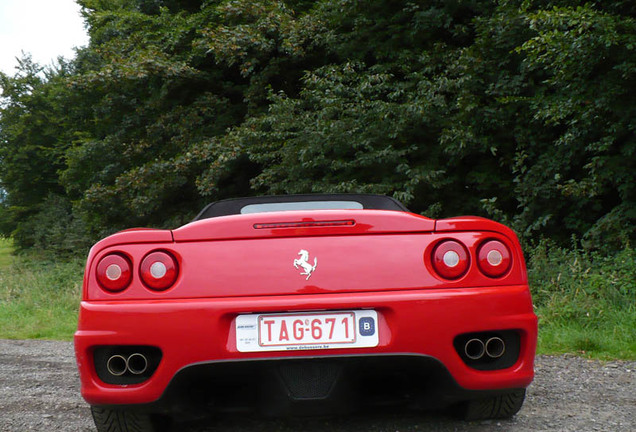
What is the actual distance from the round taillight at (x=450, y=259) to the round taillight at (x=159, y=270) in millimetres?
1059

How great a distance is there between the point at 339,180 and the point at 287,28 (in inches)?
191

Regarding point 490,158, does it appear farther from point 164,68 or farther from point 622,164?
point 164,68

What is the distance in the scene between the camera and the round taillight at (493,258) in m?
2.65

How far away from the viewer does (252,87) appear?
53.4ft

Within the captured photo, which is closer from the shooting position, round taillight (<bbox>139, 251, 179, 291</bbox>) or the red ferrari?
the red ferrari

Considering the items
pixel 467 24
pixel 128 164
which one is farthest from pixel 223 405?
pixel 128 164

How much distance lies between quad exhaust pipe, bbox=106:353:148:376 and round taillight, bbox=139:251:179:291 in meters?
0.29

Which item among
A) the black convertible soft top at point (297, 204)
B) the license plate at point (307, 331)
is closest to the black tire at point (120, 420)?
the license plate at point (307, 331)

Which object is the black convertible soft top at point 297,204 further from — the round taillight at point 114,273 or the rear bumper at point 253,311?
the rear bumper at point 253,311

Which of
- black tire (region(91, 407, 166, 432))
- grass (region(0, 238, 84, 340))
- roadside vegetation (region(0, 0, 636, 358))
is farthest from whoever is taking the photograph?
grass (region(0, 238, 84, 340))

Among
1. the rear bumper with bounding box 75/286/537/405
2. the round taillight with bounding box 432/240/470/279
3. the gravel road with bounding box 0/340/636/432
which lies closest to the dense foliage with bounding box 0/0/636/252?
the gravel road with bounding box 0/340/636/432

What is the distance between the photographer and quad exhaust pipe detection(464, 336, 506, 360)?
8.46 feet

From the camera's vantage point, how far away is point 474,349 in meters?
2.61

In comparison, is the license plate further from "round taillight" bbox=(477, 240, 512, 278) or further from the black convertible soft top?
the black convertible soft top
